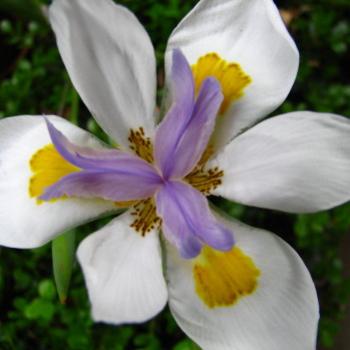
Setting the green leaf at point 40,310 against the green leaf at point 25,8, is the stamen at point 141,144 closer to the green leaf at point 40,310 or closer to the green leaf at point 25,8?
the green leaf at point 40,310

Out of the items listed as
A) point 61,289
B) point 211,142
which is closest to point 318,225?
point 211,142

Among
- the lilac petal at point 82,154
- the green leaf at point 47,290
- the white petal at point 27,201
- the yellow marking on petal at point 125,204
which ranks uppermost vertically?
the lilac petal at point 82,154

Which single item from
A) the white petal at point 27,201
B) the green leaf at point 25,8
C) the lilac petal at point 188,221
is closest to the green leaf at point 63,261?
the white petal at point 27,201

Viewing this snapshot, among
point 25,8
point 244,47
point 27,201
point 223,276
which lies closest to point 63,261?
point 27,201

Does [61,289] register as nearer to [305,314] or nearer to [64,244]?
[64,244]

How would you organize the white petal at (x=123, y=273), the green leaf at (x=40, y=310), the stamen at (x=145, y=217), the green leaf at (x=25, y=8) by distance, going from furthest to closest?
the green leaf at (x=25, y=8) < the green leaf at (x=40, y=310) < the stamen at (x=145, y=217) < the white petal at (x=123, y=273)


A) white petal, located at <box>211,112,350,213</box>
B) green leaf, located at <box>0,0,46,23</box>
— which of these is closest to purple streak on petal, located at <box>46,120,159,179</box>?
white petal, located at <box>211,112,350,213</box>

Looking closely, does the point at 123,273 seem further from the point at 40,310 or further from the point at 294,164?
the point at 40,310

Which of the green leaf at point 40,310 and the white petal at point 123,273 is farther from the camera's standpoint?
the green leaf at point 40,310
